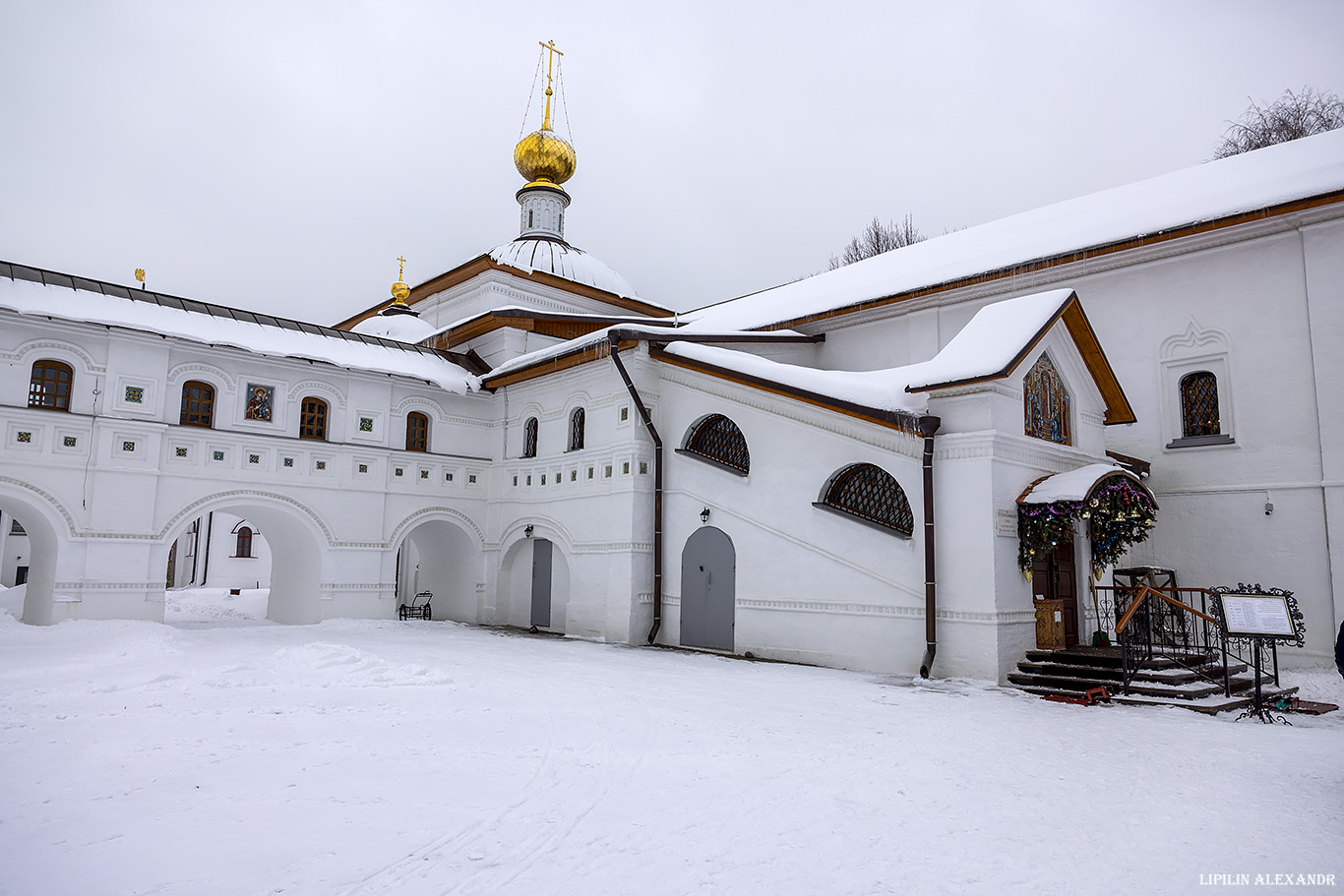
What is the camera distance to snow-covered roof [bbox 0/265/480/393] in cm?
1478

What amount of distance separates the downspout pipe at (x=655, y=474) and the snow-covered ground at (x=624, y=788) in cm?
488

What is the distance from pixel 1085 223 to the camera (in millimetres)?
14820

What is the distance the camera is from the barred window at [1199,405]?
12.9 m

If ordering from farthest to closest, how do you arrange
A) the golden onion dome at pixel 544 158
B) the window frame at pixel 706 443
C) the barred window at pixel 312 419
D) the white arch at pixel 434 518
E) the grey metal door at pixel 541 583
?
the golden onion dome at pixel 544 158 → the white arch at pixel 434 518 → the grey metal door at pixel 541 583 → the barred window at pixel 312 419 → the window frame at pixel 706 443

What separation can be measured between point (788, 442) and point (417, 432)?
9.49 m

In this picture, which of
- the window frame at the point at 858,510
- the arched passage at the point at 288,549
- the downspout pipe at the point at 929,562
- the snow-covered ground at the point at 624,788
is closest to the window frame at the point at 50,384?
the arched passage at the point at 288,549

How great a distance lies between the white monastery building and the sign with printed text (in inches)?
82.9

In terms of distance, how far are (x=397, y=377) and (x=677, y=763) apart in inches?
549

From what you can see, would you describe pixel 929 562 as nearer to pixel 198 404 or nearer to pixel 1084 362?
pixel 1084 362

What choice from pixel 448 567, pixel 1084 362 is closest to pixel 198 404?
pixel 448 567

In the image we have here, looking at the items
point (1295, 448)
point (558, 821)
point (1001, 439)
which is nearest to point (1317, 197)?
point (1295, 448)

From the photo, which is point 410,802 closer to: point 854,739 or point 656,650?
point 854,739

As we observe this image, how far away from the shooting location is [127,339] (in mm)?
15281

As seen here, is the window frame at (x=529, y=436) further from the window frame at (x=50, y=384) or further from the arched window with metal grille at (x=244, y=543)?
the arched window with metal grille at (x=244, y=543)
